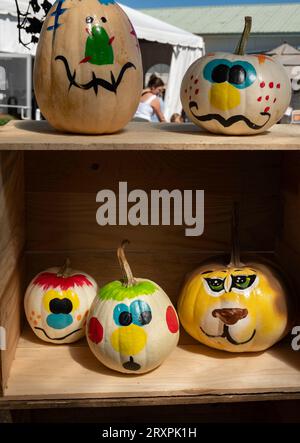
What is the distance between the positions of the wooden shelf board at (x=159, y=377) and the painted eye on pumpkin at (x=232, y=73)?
63 centimetres

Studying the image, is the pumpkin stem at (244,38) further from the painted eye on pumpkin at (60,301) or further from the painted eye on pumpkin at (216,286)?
the painted eye on pumpkin at (60,301)

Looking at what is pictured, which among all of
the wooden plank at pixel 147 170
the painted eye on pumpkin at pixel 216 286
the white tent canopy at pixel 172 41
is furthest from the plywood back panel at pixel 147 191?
the white tent canopy at pixel 172 41

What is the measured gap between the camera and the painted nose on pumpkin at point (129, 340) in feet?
3.76

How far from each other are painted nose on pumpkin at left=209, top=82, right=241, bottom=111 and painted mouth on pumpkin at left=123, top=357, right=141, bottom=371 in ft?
1.88

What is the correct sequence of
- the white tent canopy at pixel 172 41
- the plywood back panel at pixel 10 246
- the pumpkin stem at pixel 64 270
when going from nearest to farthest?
the plywood back panel at pixel 10 246 < the pumpkin stem at pixel 64 270 < the white tent canopy at pixel 172 41

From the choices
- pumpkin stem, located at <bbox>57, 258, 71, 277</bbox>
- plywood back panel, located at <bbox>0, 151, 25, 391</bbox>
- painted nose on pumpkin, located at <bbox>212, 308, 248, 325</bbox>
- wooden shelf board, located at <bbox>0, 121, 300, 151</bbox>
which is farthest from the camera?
pumpkin stem, located at <bbox>57, 258, 71, 277</bbox>

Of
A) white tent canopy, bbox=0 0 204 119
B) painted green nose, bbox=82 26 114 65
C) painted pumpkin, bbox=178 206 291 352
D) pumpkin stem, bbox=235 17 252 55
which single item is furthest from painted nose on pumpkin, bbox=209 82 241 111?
white tent canopy, bbox=0 0 204 119

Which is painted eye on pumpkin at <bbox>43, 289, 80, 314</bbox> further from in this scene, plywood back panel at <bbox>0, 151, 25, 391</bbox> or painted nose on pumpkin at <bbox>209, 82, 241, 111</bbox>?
painted nose on pumpkin at <bbox>209, 82, 241, 111</bbox>

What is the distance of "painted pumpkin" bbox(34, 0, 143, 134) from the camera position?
1059mm

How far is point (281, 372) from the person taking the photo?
1190mm

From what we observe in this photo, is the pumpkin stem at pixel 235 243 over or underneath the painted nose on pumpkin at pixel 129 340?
over

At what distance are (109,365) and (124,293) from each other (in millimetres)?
161

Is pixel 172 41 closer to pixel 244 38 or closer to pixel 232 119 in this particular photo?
pixel 244 38

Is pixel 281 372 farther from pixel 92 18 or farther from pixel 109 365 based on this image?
pixel 92 18
